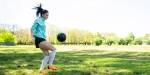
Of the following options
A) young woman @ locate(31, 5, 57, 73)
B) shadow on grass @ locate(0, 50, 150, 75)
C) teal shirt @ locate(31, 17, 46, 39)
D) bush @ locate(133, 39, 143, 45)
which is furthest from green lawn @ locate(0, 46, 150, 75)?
bush @ locate(133, 39, 143, 45)

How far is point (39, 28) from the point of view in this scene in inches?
454

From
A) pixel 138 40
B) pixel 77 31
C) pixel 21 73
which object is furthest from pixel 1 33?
pixel 21 73

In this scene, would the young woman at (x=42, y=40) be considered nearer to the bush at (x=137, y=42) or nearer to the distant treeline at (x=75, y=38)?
the bush at (x=137, y=42)

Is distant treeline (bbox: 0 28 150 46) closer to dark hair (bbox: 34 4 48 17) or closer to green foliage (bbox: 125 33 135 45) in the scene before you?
green foliage (bbox: 125 33 135 45)

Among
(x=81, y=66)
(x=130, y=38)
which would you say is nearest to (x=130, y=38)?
(x=130, y=38)

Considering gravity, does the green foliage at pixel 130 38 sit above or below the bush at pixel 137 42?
above

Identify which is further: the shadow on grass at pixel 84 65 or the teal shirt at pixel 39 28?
the shadow on grass at pixel 84 65

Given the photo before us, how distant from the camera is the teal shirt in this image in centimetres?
1142

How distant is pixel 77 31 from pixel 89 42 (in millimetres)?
10254

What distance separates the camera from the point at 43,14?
470 inches

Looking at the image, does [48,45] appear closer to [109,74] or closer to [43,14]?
[43,14]

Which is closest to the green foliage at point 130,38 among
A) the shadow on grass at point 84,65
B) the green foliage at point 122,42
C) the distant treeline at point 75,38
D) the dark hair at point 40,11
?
the distant treeline at point 75,38

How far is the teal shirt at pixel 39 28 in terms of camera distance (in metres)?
11.4

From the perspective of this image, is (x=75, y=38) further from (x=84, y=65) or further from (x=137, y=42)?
(x=84, y=65)
